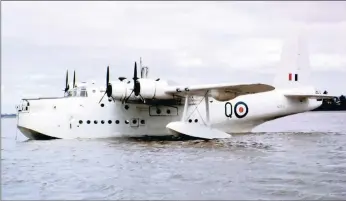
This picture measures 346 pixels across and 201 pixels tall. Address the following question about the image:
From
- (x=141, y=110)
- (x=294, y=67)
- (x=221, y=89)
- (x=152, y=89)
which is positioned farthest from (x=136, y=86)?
(x=294, y=67)

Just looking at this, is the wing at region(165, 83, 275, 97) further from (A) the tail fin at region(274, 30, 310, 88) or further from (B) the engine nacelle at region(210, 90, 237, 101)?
(A) the tail fin at region(274, 30, 310, 88)

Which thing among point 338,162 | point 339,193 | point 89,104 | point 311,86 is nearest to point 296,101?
point 311,86

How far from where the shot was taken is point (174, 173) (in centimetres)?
1194

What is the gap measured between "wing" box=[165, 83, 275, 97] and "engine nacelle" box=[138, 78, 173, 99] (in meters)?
0.27

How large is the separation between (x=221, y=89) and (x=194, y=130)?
2.17m

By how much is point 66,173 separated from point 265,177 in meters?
4.63

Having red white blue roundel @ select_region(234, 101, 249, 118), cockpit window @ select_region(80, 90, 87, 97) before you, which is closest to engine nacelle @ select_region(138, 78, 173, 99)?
cockpit window @ select_region(80, 90, 87, 97)

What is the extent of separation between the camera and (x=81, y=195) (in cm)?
910

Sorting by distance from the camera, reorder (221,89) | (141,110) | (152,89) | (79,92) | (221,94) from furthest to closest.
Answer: (141,110), (79,92), (221,94), (152,89), (221,89)

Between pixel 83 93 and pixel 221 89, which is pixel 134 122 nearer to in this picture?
pixel 83 93

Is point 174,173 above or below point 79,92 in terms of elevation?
below

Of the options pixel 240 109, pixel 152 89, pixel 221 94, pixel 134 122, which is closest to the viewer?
pixel 152 89

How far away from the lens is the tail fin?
91.2 ft

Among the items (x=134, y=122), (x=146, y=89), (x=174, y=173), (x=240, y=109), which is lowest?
(x=174, y=173)
